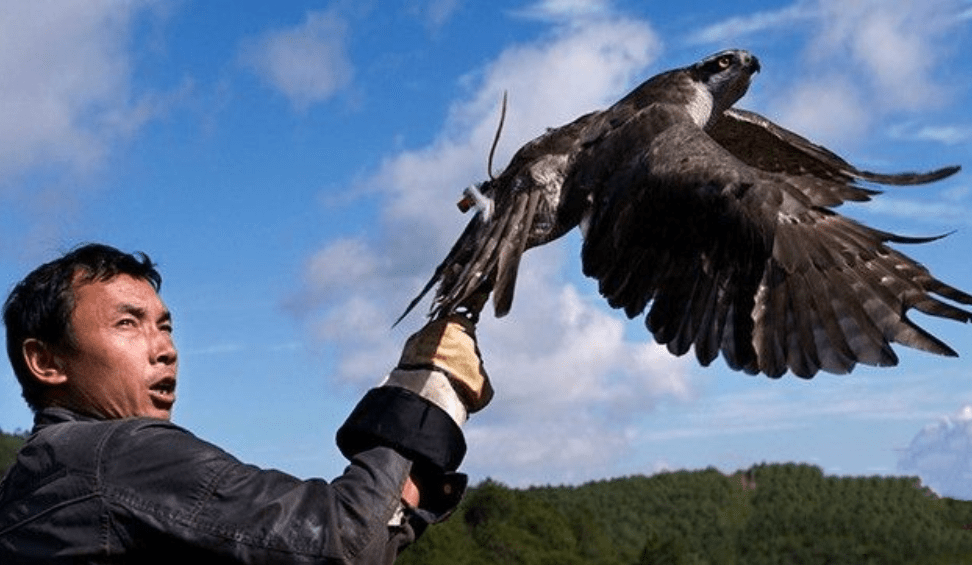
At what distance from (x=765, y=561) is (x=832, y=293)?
36704mm

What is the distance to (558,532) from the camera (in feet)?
114

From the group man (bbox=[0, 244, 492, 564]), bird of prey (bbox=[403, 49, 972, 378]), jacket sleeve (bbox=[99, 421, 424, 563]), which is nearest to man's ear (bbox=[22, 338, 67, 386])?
man (bbox=[0, 244, 492, 564])

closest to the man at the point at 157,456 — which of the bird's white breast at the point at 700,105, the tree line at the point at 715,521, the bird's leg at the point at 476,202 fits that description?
the bird's leg at the point at 476,202

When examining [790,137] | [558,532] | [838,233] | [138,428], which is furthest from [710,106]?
[558,532]

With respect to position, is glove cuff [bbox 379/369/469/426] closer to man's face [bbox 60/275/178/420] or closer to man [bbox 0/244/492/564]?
man [bbox 0/244/492/564]

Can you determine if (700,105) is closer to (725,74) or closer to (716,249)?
(725,74)

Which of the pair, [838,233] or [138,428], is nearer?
[138,428]

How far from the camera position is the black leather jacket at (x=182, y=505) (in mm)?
3078

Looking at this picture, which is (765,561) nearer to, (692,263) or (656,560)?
(656,560)

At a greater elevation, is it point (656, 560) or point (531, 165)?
point (656, 560)

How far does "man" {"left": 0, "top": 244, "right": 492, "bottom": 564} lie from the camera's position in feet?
10.2

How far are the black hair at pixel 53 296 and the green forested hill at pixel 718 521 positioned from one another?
98.4 feet

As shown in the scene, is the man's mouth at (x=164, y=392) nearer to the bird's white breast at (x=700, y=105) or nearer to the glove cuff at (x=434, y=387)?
the glove cuff at (x=434, y=387)

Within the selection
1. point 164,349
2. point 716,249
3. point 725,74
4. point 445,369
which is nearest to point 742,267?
point 716,249
